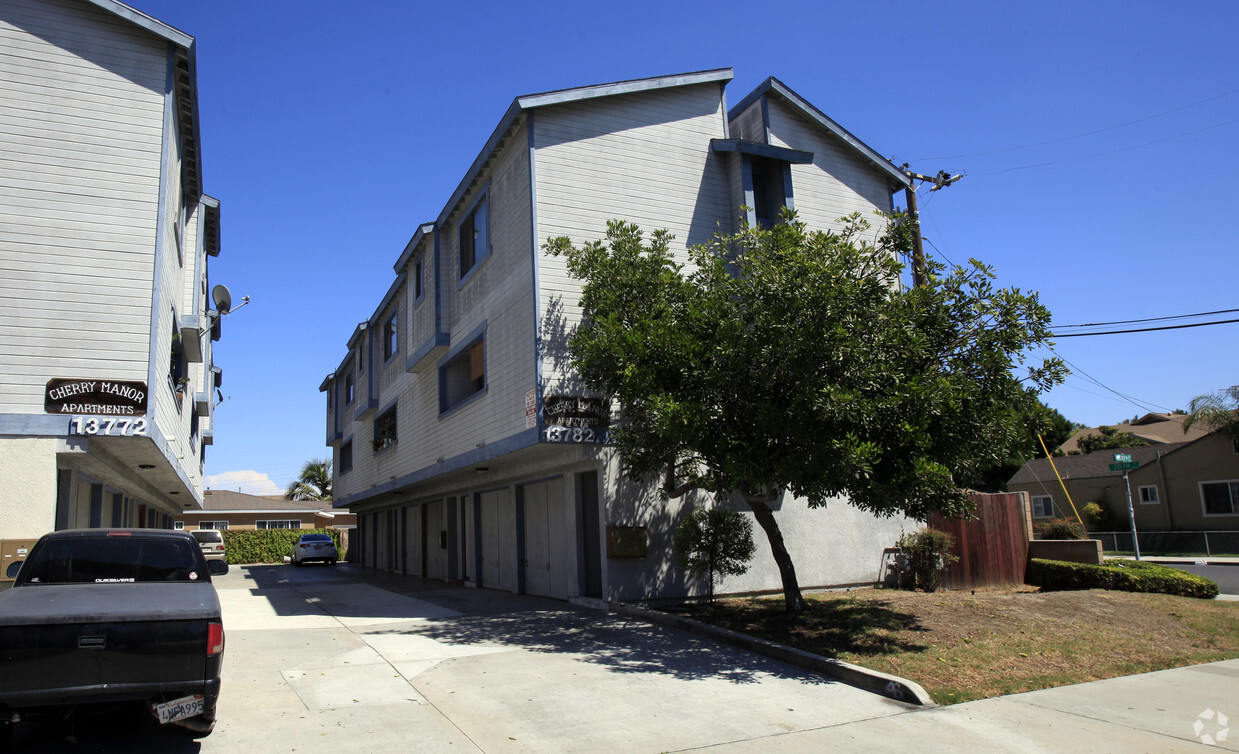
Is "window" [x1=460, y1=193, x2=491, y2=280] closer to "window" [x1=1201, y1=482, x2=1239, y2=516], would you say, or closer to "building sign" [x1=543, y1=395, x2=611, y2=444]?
"building sign" [x1=543, y1=395, x2=611, y2=444]

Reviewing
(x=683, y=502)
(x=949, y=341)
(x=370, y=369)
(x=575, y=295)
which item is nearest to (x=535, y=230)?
(x=575, y=295)

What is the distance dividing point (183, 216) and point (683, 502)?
42.9ft

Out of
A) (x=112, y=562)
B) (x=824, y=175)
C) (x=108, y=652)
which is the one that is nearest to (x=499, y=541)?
(x=824, y=175)

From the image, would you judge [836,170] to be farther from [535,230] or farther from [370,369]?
[370,369]

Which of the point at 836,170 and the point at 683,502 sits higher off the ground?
the point at 836,170

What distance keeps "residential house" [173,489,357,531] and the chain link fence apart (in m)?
39.8

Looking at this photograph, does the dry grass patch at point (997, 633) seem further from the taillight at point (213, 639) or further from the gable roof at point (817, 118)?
the gable roof at point (817, 118)

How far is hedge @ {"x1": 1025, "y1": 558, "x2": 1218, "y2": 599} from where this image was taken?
15180 mm

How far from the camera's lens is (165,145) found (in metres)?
13.8

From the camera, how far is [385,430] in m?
27.5

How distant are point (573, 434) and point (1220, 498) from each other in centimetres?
3344

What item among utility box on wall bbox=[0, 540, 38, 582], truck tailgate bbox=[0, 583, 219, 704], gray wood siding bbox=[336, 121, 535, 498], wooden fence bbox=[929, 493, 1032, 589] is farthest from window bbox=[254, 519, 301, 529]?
truck tailgate bbox=[0, 583, 219, 704]

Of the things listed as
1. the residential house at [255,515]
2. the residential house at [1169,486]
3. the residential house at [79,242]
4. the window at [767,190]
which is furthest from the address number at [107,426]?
the residential house at [255,515]

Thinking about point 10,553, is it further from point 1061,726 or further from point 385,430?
point 385,430
